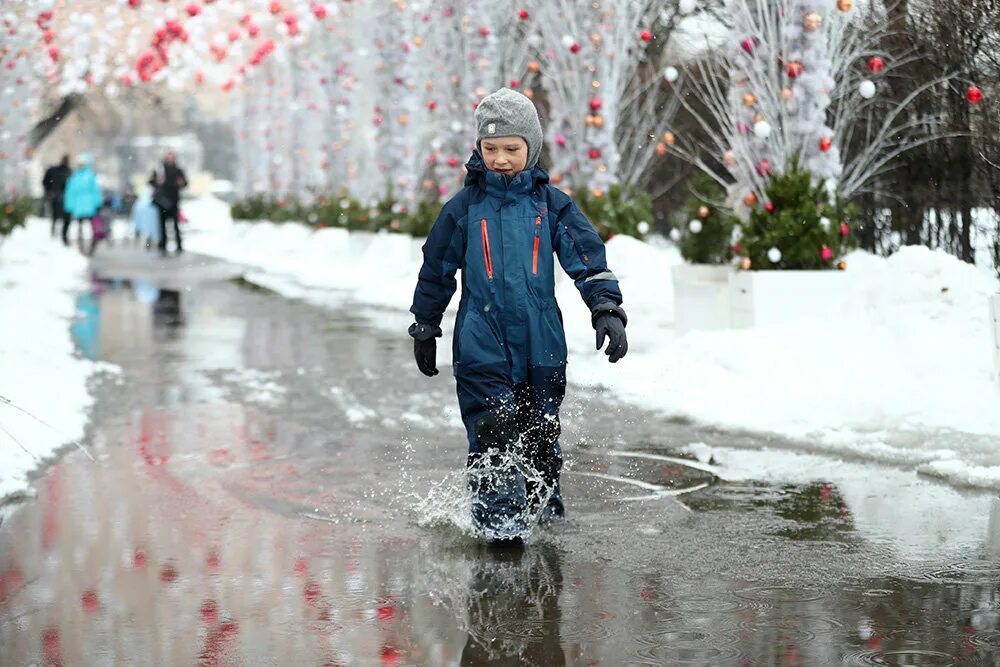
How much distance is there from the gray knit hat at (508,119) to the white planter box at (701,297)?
6.38m

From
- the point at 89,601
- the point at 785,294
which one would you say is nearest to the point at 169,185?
the point at 785,294

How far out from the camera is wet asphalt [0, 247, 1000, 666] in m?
4.63

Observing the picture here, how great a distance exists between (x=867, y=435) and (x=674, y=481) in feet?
4.85

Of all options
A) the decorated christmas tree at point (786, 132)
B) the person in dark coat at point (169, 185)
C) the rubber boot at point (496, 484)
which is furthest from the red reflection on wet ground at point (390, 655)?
the person in dark coat at point (169, 185)

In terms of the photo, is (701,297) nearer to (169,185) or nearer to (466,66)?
(466,66)

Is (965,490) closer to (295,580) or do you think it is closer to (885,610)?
(885,610)

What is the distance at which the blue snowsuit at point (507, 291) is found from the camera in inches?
238

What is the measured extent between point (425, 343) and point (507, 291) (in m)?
0.50

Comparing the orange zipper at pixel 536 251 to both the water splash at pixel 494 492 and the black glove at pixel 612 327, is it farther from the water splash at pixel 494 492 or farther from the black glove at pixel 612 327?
the water splash at pixel 494 492

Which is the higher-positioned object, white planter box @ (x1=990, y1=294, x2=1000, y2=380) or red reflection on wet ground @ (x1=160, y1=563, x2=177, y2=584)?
white planter box @ (x1=990, y1=294, x2=1000, y2=380)

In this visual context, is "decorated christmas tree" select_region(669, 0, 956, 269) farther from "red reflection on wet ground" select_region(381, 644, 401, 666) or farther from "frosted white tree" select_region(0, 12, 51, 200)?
"frosted white tree" select_region(0, 12, 51, 200)

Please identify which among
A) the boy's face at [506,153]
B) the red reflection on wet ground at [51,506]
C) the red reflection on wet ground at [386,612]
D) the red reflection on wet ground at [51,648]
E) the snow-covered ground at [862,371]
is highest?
the boy's face at [506,153]

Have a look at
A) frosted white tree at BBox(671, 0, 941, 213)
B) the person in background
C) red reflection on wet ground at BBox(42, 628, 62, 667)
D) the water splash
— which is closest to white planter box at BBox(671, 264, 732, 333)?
frosted white tree at BBox(671, 0, 941, 213)

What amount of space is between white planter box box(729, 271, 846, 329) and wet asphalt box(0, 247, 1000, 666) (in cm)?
235
